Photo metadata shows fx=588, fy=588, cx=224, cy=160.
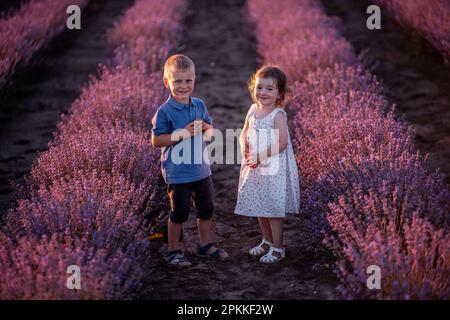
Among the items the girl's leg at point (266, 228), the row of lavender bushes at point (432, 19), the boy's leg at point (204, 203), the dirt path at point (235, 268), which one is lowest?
the dirt path at point (235, 268)

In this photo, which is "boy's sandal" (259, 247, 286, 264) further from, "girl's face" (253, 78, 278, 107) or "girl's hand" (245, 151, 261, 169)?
"girl's face" (253, 78, 278, 107)

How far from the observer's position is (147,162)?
4.09m

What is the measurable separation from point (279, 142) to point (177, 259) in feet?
3.14

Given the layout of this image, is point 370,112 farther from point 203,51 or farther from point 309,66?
point 203,51

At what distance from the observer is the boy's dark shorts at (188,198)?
355cm

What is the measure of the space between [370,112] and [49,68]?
17.3ft

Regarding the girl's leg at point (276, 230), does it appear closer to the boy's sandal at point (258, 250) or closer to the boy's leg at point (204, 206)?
the boy's sandal at point (258, 250)

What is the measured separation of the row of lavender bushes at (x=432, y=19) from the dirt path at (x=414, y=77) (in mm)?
329

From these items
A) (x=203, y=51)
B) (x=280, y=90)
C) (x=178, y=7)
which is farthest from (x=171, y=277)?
(x=178, y=7)

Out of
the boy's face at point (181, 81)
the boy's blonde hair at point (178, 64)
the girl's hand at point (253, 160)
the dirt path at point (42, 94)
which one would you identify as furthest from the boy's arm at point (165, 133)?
the dirt path at point (42, 94)

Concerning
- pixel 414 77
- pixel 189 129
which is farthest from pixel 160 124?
pixel 414 77

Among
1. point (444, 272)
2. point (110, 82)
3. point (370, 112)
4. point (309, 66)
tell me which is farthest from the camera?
point (309, 66)

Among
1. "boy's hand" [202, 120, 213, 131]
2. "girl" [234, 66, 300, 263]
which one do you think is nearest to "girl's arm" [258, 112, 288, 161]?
"girl" [234, 66, 300, 263]

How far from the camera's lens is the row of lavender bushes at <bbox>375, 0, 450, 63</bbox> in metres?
6.41
